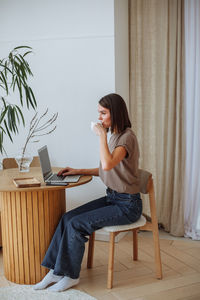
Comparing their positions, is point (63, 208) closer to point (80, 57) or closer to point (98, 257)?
point (98, 257)

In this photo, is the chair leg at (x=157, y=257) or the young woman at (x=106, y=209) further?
the chair leg at (x=157, y=257)

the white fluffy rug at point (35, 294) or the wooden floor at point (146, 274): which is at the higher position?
the white fluffy rug at point (35, 294)

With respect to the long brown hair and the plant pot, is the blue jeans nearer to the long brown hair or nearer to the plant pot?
the long brown hair

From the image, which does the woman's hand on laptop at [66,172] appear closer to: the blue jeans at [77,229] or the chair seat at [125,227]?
the blue jeans at [77,229]

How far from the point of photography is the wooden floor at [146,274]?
240 centimetres

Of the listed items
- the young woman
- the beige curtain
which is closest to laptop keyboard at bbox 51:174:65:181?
the young woman

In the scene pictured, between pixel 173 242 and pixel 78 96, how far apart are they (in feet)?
5.04

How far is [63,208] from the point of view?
105 inches

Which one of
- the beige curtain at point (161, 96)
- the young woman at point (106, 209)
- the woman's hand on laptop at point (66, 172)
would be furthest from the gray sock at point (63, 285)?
the beige curtain at point (161, 96)

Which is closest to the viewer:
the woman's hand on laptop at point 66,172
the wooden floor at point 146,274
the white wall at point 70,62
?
the wooden floor at point 146,274

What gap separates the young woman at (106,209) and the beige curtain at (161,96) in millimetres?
985

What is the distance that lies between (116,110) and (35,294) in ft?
4.21

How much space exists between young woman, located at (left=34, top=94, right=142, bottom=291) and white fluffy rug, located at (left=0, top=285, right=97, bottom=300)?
0.14ft

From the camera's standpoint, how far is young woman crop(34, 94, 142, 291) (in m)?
2.38
